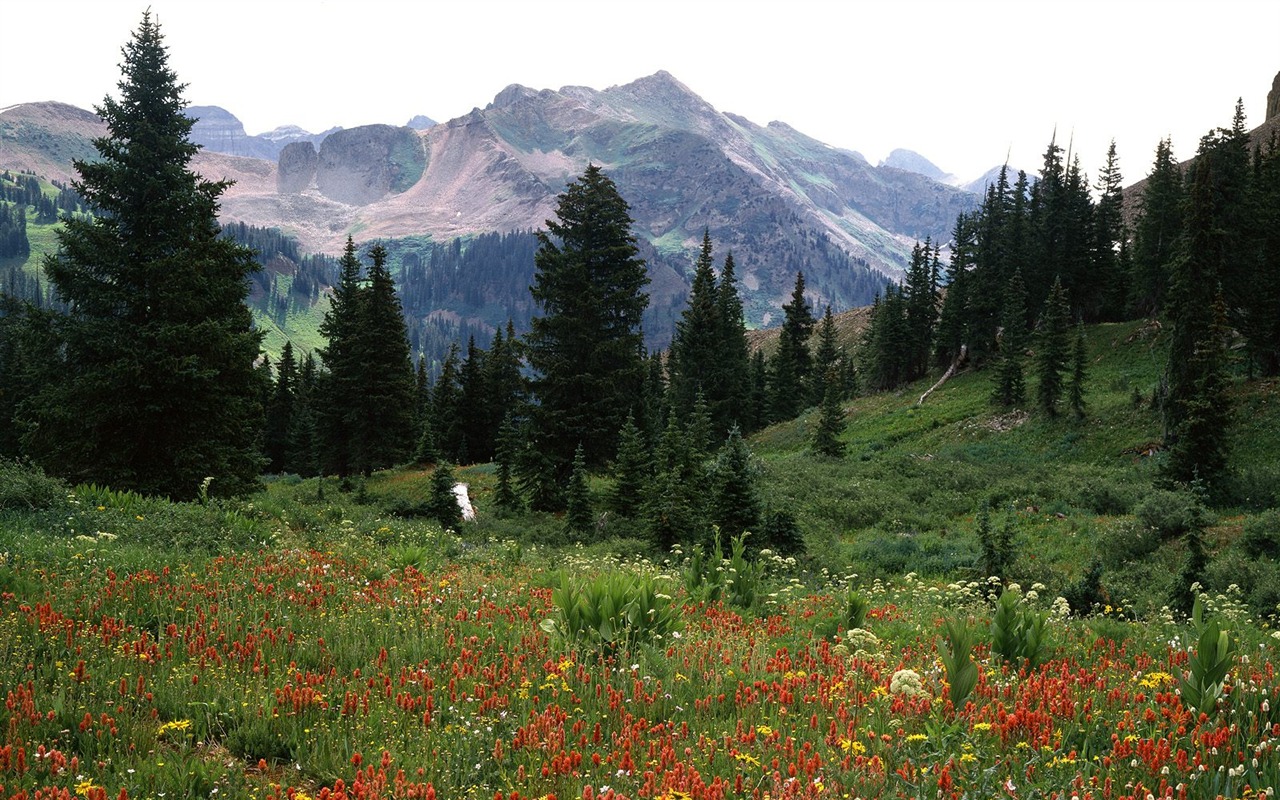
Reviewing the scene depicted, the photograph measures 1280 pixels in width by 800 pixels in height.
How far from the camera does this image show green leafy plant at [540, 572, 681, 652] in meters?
5.95

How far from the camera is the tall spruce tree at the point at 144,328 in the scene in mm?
17922

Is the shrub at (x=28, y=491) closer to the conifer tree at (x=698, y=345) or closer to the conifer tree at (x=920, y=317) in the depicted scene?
the conifer tree at (x=698, y=345)

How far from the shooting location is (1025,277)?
2351 inches

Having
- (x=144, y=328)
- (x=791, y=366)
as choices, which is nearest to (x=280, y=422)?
(x=791, y=366)

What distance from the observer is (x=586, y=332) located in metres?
27.9

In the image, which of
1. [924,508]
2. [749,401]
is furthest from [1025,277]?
[924,508]

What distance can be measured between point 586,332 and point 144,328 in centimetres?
1455

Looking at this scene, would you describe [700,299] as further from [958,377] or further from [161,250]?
[161,250]

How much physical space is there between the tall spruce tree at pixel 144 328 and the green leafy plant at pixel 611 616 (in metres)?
15.6

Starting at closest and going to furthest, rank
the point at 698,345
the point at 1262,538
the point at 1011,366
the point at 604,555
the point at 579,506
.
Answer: the point at 604,555
the point at 1262,538
the point at 579,506
the point at 1011,366
the point at 698,345

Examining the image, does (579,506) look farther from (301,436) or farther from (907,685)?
(301,436)

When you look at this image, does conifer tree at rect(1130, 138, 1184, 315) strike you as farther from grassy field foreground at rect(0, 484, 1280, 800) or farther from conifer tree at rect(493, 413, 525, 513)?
grassy field foreground at rect(0, 484, 1280, 800)

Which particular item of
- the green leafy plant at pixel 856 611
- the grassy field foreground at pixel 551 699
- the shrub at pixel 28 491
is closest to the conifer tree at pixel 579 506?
the shrub at pixel 28 491

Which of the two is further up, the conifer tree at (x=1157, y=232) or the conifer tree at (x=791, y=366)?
the conifer tree at (x=1157, y=232)
